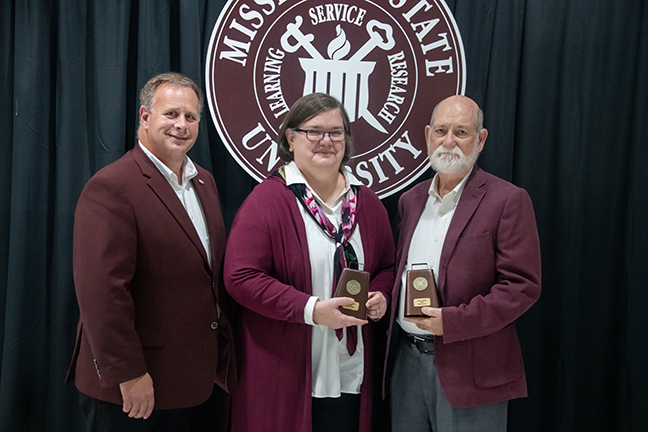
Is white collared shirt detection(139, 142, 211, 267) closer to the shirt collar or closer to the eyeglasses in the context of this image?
the shirt collar

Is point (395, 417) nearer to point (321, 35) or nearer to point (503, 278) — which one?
point (503, 278)

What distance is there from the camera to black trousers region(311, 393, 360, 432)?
5.31 ft

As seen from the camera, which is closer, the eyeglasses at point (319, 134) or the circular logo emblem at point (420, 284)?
the circular logo emblem at point (420, 284)

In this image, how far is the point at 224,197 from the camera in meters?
2.14

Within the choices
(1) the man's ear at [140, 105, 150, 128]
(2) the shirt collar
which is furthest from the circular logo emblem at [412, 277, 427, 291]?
(1) the man's ear at [140, 105, 150, 128]

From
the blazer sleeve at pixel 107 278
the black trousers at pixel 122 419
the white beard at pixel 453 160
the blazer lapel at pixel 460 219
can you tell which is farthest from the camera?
the white beard at pixel 453 160

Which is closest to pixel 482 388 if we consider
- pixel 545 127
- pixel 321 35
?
pixel 545 127

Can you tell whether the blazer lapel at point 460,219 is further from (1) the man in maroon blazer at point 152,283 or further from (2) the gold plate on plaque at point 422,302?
(1) the man in maroon blazer at point 152,283

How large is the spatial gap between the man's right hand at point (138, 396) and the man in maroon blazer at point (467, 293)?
0.90 meters

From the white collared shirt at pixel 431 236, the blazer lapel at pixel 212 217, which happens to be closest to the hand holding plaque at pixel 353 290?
the white collared shirt at pixel 431 236

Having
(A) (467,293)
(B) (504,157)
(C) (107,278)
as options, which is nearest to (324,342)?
(A) (467,293)

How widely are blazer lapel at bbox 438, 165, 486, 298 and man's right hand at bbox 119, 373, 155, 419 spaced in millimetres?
1036

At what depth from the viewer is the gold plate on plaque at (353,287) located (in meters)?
1.46

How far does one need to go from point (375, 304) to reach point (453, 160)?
24.4 inches
